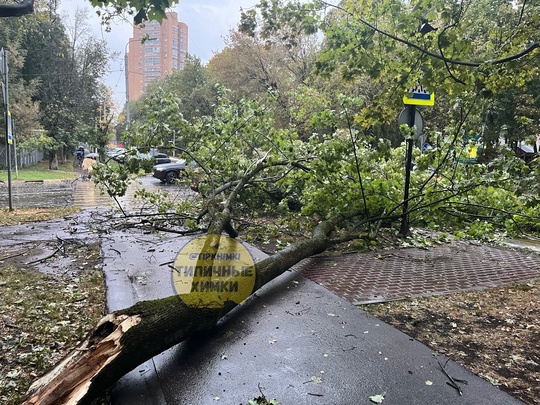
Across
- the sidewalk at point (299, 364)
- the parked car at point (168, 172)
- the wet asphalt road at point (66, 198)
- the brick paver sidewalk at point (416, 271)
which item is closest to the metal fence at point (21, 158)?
the wet asphalt road at point (66, 198)

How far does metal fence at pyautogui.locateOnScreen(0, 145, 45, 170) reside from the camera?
2608cm

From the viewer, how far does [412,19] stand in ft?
14.4

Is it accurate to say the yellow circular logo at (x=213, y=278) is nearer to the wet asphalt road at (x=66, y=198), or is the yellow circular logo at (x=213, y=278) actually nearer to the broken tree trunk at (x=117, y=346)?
the broken tree trunk at (x=117, y=346)

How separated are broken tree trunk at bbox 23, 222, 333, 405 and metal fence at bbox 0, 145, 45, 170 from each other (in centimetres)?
2694

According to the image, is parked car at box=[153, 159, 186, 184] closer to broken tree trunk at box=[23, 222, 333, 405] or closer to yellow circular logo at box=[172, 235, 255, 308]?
yellow circular logo at box=[172, 235, 255, 308]

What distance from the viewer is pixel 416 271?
546cm

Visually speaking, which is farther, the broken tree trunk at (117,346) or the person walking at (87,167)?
the person walking at (87,167)

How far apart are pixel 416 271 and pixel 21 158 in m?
30.2

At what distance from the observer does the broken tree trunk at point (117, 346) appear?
221 cm

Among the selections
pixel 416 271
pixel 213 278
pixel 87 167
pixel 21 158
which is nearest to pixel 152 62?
pixel 21 158

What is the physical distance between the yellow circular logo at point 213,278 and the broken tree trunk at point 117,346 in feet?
0.36

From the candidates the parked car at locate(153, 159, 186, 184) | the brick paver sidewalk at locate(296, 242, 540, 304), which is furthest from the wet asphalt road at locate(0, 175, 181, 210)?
the brick paver sidewalk at locate(296, 242, 540, 304)

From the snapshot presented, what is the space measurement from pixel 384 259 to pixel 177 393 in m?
4.24

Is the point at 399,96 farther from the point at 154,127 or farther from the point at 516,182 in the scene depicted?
the point at 154,127
